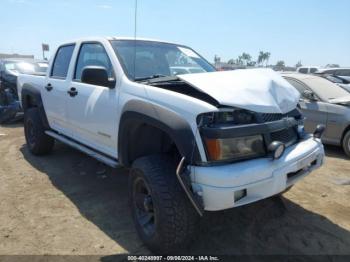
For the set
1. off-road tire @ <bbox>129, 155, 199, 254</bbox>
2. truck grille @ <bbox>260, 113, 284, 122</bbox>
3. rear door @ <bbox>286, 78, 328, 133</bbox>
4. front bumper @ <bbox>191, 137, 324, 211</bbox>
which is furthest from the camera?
rear door @ <bbox>286, 78, 328, 133</bbox>

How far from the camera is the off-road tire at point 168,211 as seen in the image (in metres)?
2.70

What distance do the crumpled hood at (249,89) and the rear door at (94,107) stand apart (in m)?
0.98

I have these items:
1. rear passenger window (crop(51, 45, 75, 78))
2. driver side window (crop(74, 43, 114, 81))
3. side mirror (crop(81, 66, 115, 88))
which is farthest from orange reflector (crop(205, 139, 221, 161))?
rear passenger window (crop(51, 45, 75, 78))

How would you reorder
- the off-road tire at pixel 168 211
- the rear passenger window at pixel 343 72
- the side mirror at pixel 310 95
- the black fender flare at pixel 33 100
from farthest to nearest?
1. the rear passenger window at pixel 343 72
2. the side mirror at pixel 310 95
3. the black fender flare at pixel 33 100
4. the off-road tire at pixel 168 211

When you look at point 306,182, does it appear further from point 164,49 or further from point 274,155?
point 164,49

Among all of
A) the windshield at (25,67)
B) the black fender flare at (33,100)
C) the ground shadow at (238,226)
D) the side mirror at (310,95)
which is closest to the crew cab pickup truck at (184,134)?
the ground shadow at (238,226)

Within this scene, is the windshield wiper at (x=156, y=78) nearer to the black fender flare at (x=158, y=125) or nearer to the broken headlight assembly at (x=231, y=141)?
the black fender flare at (x=158, y=125)

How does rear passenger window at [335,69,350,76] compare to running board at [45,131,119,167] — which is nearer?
running board at [45,131,119,167]

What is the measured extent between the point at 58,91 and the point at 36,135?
49.9 inches

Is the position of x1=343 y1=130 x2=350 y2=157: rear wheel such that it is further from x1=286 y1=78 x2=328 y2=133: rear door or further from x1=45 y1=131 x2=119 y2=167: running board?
x1=45 y1=131 x2=119 y2=167: running board

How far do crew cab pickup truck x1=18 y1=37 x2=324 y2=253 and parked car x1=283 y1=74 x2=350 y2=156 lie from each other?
3078 millimetres

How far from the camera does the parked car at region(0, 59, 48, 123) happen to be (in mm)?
9062

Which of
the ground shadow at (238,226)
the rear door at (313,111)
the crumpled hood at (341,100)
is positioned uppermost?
the crumpled hood at (341,100)

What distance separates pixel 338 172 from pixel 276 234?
250 centimetres
